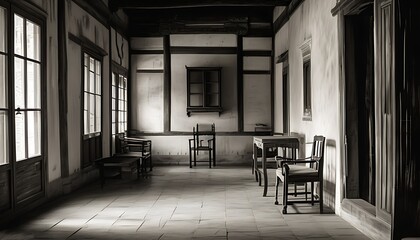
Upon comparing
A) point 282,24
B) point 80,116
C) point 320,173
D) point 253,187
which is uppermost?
point 282,24

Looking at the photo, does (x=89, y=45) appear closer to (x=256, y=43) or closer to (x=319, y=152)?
(x=319, y=152)

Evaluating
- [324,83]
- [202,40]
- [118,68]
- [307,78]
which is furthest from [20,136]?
[202,40]

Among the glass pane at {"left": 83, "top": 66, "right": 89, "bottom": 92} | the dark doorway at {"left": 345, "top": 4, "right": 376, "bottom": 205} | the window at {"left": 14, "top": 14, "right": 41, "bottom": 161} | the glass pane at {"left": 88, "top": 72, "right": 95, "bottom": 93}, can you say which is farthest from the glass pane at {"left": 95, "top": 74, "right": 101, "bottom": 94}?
the dark doorway at {"left": 345, "top": 4, "right": 376, "bottom": 205}

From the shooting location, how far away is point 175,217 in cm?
534

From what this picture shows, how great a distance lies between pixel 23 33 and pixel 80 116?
2.29 metres

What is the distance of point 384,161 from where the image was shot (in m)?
4.07

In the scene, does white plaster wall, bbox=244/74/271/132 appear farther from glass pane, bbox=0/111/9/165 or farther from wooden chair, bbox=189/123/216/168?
glass pane, bbox=0/111/9/165

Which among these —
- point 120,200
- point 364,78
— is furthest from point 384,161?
point 120,200

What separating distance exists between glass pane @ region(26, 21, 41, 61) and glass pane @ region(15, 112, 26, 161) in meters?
0.78

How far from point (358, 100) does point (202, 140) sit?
6.54 metres

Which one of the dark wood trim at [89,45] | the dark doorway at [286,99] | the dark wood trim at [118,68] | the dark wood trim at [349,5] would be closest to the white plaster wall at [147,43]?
the dark wood trim at [118,68]

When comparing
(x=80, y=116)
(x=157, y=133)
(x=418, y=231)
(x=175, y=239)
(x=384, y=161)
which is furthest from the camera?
(x=157, y=133)

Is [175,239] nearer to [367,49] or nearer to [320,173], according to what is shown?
[320,173]

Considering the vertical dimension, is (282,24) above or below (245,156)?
above
